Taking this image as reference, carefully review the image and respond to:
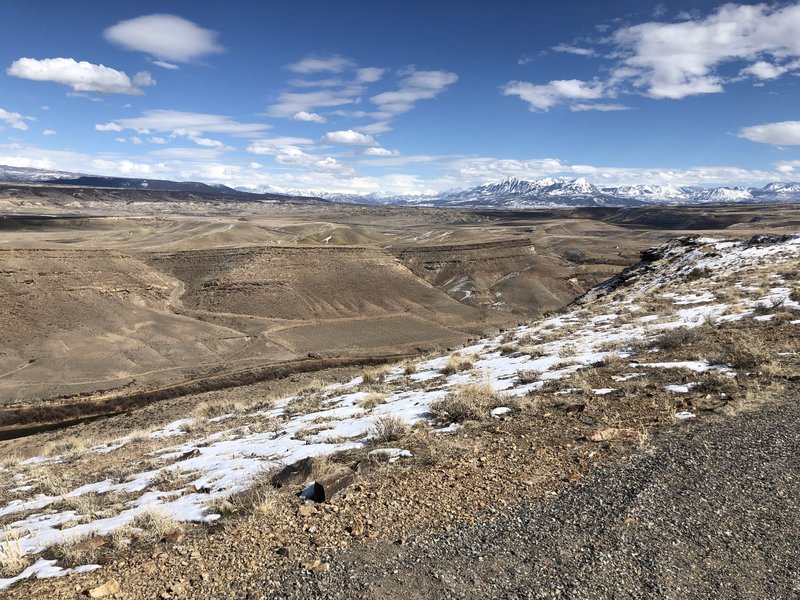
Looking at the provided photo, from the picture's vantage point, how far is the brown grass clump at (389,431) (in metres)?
8.40

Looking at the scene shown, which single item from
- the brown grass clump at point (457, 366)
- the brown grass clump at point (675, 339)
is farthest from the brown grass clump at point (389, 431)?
the brown grass clump at point (675, 339)

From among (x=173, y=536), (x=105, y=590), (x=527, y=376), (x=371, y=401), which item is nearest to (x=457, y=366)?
(x=527, y=376)

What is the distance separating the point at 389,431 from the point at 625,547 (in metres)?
4.38

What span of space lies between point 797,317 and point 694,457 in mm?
10222

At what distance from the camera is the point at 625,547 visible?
4789mm

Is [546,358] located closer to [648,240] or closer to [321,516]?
[321,516]

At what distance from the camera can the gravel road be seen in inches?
170

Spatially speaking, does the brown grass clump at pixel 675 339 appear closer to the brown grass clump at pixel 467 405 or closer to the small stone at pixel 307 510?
the brown grass clump at pixel 467 405

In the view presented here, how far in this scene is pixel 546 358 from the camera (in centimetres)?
1378

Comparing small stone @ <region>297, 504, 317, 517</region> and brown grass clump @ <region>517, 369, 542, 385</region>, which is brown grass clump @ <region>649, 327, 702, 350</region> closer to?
brown grass clump @ <region>517, 369, 542, 385</region>

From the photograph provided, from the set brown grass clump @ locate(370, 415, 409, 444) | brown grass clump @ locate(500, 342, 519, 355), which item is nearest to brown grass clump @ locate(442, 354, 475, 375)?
brown grass clump @ locate(500, 342, 519, 355)

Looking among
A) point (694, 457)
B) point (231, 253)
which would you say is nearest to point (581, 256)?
point (231, 253)

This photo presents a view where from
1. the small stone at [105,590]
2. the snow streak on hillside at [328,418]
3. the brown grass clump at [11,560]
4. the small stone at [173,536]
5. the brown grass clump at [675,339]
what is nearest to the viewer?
the small stone at [105,590]

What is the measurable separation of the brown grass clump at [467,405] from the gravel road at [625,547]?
2941 millimetres
